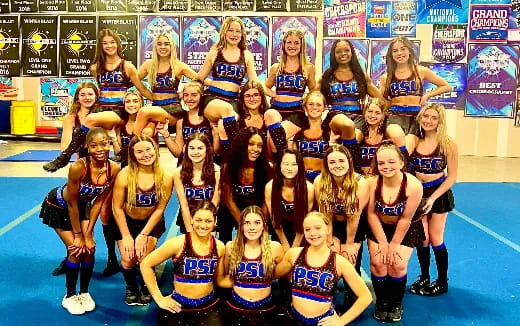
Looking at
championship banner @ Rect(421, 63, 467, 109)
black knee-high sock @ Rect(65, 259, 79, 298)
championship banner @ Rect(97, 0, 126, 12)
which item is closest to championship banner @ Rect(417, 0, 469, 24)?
championship banner @ Rect(421, 63, 467, 109)

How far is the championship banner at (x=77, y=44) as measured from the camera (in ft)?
40.7

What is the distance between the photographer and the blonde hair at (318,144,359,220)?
3809mm

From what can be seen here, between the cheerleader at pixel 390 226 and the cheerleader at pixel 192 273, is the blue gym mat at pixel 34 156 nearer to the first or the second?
the cheerleader at pixel 192 273

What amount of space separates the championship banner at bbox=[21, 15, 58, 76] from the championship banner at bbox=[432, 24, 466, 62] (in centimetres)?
813

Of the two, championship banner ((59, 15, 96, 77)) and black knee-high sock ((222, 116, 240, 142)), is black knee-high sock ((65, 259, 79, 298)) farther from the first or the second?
championship banner ((59, 15, 96, 77))

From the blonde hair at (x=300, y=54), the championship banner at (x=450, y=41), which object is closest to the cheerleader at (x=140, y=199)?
the blonde hair at (x=300, y=54)

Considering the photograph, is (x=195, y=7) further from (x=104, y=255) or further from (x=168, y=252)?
(x=168, y=252)

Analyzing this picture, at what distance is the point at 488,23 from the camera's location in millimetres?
11453

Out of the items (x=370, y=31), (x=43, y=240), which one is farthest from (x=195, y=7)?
(x=43, y=240)

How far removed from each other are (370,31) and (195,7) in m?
3.72

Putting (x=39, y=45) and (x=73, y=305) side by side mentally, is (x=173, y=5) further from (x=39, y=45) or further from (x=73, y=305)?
(x=73, y=305)

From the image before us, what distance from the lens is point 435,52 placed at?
11617mm

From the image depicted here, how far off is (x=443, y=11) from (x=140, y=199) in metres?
9.39

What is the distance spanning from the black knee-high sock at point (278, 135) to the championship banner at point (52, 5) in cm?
939
